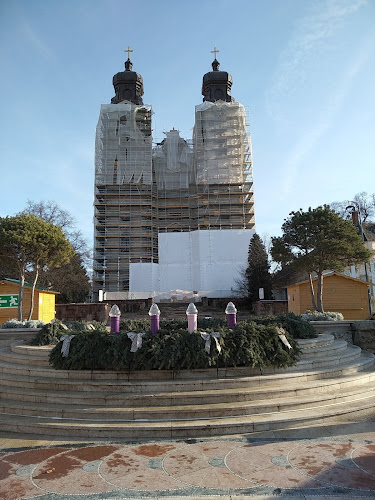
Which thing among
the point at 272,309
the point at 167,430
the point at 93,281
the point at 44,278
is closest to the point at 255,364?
the point at 167,430

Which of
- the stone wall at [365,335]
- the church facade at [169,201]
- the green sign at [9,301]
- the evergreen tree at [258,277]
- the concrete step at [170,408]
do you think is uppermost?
the church facade at [169,201]

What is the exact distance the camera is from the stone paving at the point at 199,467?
3.85 metres

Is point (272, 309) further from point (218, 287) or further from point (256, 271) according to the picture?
point (218, 287)

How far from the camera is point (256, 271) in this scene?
32.8 m

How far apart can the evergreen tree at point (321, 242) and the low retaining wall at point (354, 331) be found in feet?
18.2

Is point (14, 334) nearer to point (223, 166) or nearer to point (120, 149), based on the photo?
point (223, 166)

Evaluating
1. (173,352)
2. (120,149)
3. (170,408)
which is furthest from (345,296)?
(120,149)

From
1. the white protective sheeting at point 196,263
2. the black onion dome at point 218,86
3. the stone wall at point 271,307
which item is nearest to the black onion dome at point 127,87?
the black onion dome at point 218,86

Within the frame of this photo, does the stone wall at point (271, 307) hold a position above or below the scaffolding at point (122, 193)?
below

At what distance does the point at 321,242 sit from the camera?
17.2 metres

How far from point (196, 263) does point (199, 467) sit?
37.8m

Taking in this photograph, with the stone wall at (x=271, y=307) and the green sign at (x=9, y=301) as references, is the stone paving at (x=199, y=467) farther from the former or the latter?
the stone wall at (x=271, y=307)

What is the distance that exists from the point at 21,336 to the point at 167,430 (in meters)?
7.76

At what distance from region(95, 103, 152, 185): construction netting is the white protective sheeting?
8.96 metres
